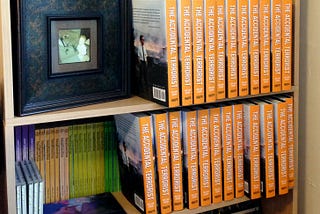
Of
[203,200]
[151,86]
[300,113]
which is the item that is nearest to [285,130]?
[300,113]

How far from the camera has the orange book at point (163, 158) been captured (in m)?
1.30

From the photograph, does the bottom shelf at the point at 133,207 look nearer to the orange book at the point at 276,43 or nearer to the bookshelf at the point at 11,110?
the bookshelf at the point at 11,110

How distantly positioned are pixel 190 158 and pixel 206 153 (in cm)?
5

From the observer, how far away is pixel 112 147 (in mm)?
1463

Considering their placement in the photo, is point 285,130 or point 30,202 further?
point 285,130

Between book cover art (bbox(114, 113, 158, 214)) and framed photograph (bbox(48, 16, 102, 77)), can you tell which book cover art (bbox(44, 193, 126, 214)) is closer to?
book cover art (bbox(114, 113, 158, 214))

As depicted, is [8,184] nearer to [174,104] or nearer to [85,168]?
[85,168]

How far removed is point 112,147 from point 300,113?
61cm

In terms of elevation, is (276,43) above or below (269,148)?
above

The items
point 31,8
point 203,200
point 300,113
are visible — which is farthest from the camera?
point 300,113

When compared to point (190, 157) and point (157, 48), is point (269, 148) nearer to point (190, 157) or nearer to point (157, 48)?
point (190, 157)

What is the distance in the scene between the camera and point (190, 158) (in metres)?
1.36

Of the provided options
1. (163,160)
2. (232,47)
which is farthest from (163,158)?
(232,47)

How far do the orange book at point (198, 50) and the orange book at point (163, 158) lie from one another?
105 mm
